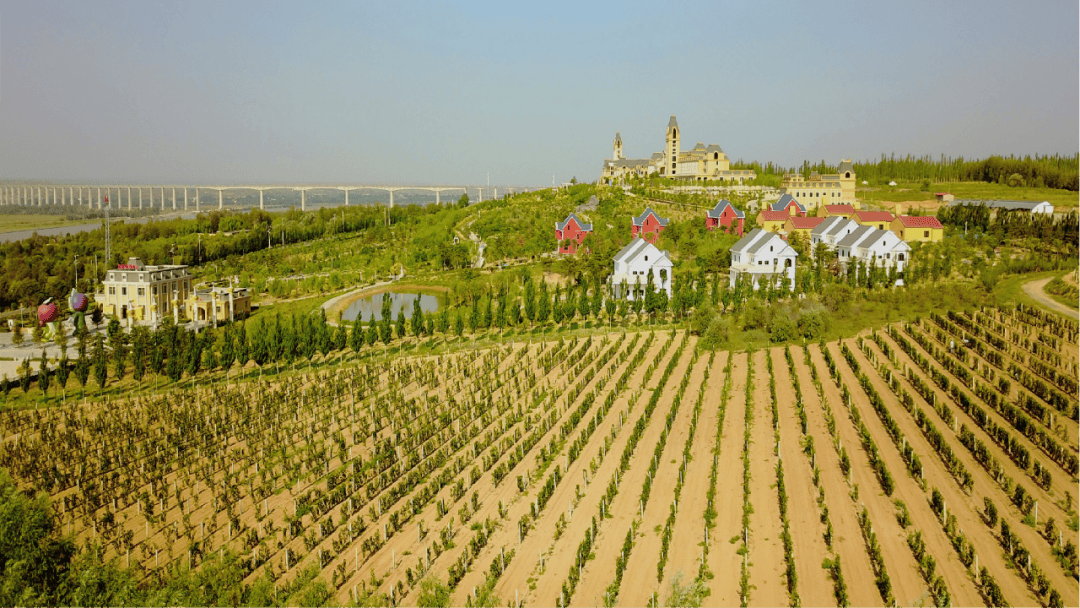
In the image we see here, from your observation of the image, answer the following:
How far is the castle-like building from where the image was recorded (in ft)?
170

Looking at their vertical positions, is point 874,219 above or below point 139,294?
above

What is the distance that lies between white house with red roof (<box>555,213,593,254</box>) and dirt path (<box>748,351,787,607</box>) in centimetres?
2147

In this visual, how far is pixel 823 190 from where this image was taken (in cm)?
4550

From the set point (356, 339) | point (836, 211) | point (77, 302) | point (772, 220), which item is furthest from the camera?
point (836, 211)

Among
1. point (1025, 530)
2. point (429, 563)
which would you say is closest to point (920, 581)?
point (1025, 530)

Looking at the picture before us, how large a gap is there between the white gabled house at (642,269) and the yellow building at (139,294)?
53.3 feet

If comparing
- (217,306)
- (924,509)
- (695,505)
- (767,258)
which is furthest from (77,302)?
(924,509)

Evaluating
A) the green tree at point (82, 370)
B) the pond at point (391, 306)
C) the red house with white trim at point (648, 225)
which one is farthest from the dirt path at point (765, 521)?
the red house with white trim at point (648, 225)

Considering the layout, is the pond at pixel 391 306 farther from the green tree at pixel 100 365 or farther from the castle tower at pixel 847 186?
the castle tower at pixel 847 186

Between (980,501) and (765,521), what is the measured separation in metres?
3.35

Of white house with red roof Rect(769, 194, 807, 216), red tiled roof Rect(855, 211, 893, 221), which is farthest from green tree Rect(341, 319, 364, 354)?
white house with red roof Rect(769, 194, 807, 216)

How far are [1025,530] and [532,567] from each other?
6.74 meters

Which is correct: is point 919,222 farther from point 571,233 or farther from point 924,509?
point 924,509

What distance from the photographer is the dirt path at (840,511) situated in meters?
9.92
